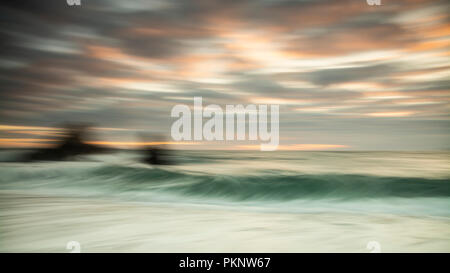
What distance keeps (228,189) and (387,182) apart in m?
3.55

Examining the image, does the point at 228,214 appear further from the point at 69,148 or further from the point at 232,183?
the point at 69,148

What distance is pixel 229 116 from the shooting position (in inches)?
189

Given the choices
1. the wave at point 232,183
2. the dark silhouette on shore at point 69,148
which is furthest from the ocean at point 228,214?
the dark silhouette on shore at point 69,148

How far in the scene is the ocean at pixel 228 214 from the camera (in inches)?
93.0

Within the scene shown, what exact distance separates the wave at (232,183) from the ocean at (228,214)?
2cm

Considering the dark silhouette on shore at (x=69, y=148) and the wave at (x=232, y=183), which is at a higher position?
the dark silhouette on shore at (x=69, y=148)

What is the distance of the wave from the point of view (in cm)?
570

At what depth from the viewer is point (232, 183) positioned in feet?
21.1

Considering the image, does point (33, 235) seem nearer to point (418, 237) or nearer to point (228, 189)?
point (418, 237)

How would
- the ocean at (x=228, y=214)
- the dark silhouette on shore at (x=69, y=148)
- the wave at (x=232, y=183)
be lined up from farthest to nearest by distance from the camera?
the dark silhouette on shore at (x=69, y=148)
the wave at (x=232, y=183)
the ocean at (x=228, y=214)

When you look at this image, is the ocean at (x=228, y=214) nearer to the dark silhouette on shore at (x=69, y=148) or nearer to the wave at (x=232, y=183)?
the wave at (x=232, y=183)

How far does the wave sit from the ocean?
2 cm
